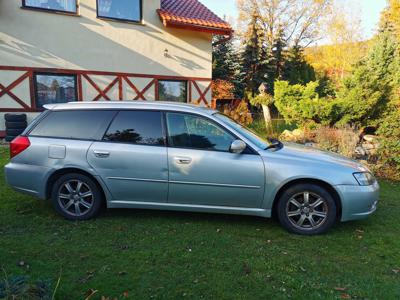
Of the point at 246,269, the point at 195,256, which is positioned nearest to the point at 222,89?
the point at 195,256

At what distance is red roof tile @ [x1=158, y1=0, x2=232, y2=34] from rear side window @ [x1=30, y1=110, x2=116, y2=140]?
9933 mm

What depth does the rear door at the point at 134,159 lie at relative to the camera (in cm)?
468

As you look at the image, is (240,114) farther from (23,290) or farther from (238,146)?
(23,290)

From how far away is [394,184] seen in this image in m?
7.47

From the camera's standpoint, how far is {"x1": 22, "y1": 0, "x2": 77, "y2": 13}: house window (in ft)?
38.9

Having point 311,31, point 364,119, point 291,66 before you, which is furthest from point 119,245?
point 311,31

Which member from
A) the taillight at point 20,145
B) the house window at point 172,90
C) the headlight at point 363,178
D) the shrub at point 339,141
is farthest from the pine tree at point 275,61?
the taillight at point 20,145

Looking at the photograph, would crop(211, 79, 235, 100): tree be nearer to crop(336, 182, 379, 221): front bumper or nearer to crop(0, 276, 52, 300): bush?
crop(336, 182, 379, 221): front bumper

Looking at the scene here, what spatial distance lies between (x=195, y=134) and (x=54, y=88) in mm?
9911

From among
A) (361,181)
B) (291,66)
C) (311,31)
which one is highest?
(311,31)

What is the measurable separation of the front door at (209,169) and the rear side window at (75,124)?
1.00 metres

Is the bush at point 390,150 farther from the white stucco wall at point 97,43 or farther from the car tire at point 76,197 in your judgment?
the white stucco wall at point 97,43

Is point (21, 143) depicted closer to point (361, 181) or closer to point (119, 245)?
point (119, 245)

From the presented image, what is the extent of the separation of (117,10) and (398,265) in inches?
507
